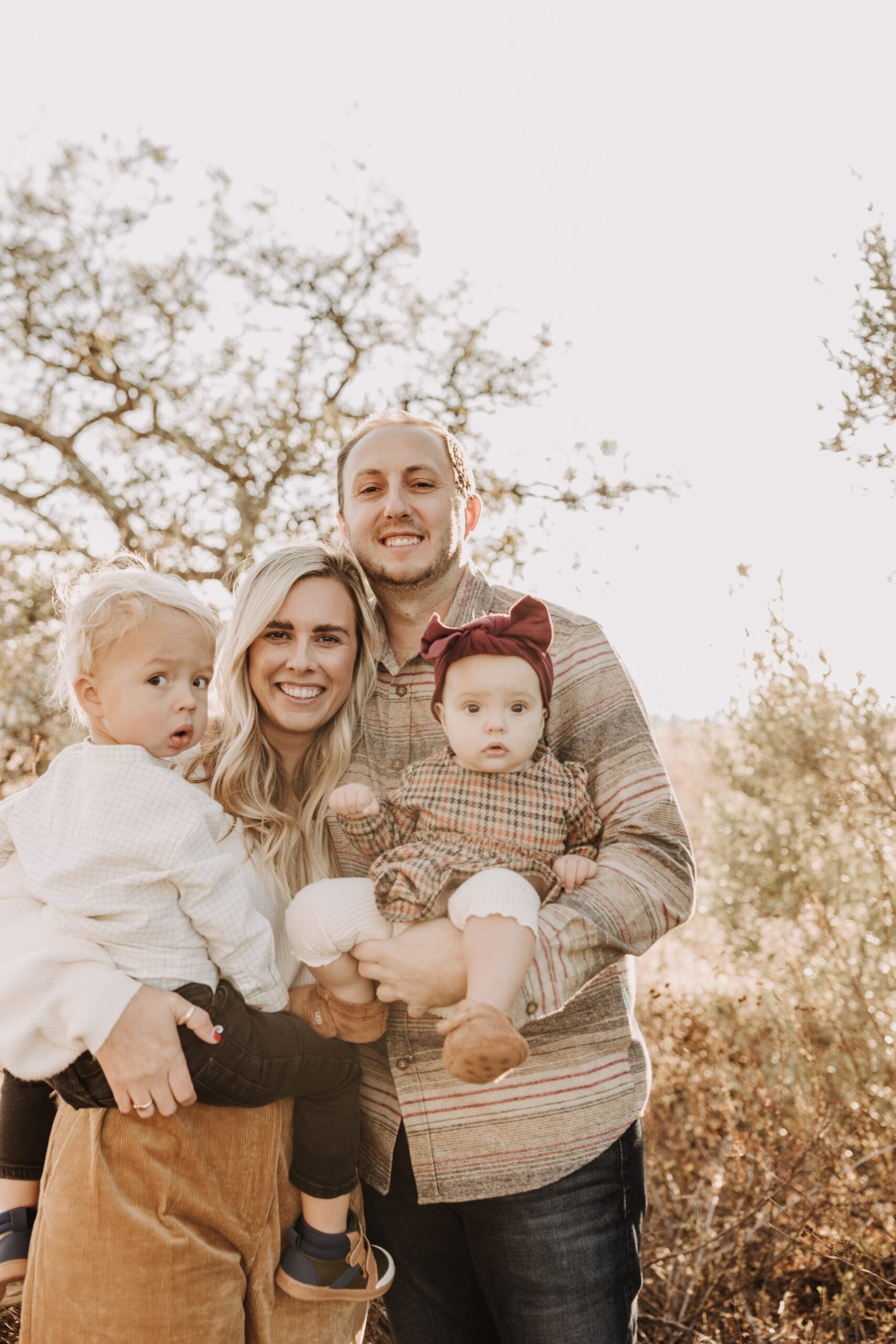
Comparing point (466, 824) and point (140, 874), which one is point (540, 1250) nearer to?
point (466, 824)

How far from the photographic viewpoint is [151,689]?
1.94m

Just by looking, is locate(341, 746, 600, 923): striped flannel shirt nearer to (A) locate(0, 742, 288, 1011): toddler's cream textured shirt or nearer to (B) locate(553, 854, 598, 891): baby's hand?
(B) locate(553, 854, 598, 891): baby's hand

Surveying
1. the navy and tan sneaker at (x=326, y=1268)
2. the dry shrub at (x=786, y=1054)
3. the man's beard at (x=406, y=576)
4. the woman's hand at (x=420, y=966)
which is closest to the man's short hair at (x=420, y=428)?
the man's beard at (x=406, y=576)

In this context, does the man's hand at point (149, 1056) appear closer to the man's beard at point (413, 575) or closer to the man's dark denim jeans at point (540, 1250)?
the man's dark denim jeans at point (540, 1250)

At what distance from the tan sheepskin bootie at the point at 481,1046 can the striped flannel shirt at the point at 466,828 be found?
34cm

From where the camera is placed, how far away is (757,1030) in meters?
5.05

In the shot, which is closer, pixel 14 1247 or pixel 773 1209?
pixel 14 1247

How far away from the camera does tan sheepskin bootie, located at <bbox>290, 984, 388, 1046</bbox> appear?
6.35 ft

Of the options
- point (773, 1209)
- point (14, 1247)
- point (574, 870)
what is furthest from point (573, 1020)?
point (773, 1209)

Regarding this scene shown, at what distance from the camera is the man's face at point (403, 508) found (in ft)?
8.18

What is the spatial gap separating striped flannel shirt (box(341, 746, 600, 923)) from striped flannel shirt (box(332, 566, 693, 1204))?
0.10 meters

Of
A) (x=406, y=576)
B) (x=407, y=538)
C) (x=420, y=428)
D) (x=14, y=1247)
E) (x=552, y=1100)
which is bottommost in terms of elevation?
(x=14, y=1247)

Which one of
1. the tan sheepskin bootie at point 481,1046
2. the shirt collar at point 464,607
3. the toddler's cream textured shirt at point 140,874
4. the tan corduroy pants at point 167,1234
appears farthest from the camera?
the shirt collar at point 464,607

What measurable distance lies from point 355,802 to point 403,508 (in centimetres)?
93
